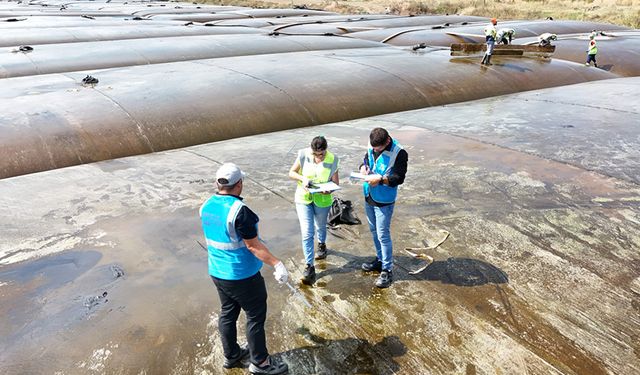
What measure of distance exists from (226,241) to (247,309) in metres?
0.53

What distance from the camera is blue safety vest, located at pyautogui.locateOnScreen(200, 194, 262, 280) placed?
308cm

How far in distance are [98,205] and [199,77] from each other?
5838mm

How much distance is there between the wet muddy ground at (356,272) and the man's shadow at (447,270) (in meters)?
0.02

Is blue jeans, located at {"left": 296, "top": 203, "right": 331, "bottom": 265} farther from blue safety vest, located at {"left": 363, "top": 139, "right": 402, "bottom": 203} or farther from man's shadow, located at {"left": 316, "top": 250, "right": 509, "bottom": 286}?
blue safety vest, located at {"left": 363, "top": 139, "right": 402, "bottom": 203}

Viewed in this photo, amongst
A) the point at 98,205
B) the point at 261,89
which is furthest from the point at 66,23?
the point at 98,205

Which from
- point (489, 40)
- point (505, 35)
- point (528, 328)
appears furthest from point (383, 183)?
point (505, 35)

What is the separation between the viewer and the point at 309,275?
4402mm

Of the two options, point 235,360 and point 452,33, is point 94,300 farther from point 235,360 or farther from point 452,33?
point 452,33

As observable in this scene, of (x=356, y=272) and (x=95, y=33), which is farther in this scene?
(x=95, y=33)

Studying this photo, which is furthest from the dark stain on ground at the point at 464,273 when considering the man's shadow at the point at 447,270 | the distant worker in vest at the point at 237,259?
the distant worker in vest at the point at 237,259

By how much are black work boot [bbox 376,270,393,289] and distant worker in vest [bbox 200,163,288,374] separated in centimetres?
136

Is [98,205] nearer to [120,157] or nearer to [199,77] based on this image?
[120,157]

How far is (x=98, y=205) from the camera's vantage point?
608 centimetres

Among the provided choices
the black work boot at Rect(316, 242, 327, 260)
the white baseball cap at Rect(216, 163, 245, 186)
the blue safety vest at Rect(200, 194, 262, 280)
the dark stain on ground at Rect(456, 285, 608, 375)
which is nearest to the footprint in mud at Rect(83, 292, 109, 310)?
the blue safety vest at Rect(200, 194, 262, 280)
